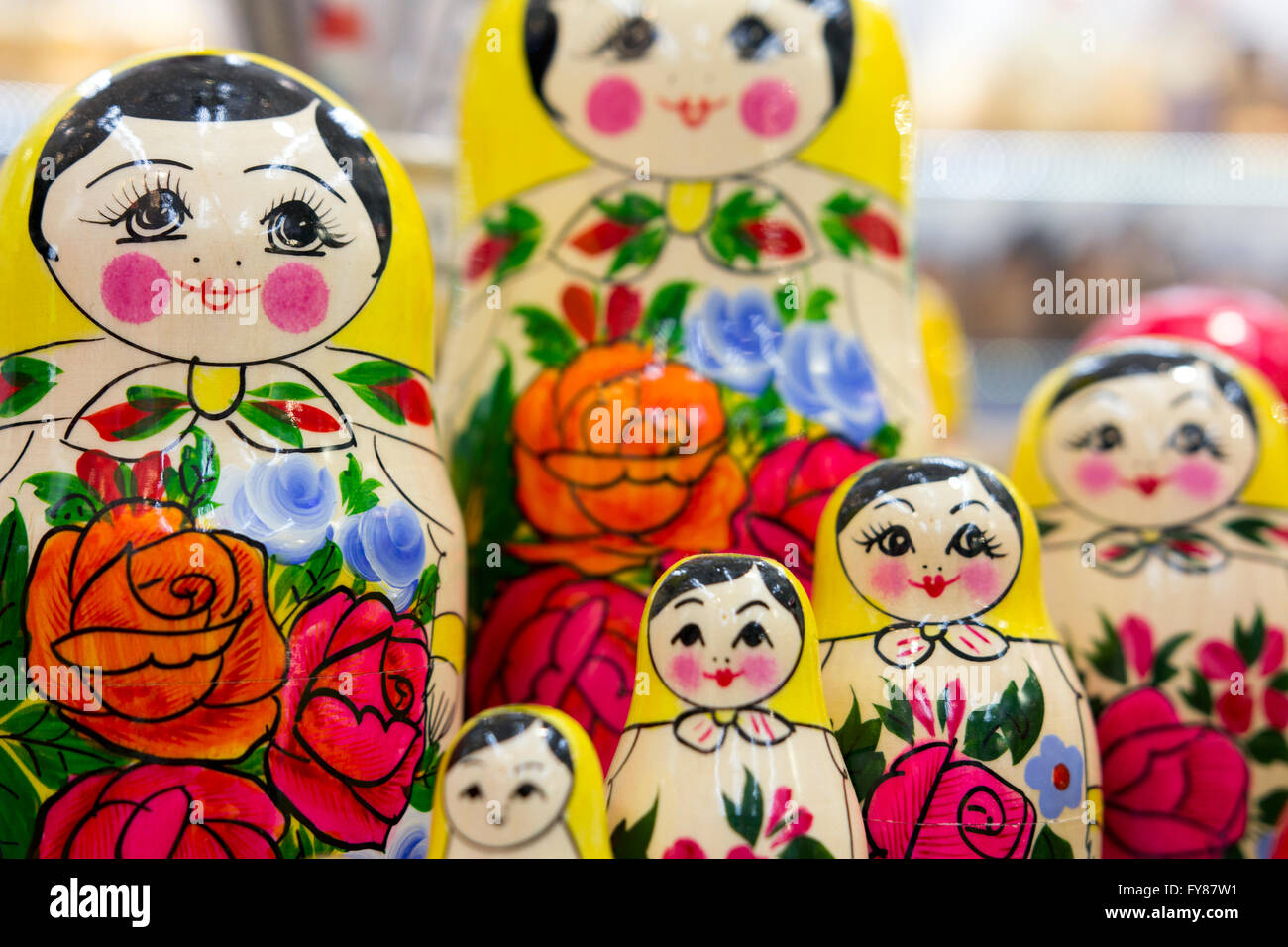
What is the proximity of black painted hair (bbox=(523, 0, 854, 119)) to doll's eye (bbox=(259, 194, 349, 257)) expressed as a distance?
0.29 meters

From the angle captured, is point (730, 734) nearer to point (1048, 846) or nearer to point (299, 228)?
point (1048, 846)

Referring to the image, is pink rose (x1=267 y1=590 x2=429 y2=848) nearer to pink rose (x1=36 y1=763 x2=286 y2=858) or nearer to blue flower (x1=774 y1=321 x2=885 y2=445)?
pink rose (x1=36 y1=763 x2=286 y2=858)

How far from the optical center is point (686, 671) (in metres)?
0.76

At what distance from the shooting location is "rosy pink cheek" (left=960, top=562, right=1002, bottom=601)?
0.84 m

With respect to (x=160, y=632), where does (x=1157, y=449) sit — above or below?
above

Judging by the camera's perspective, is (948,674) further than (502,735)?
Yes

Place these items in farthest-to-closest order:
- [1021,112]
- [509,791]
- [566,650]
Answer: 1. [1021,112]
2. [566,650]
3. [509,791]

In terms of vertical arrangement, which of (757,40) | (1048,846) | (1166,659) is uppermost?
(757,40)

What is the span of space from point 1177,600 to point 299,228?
68 centimetres

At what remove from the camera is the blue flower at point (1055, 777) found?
2.74 ft

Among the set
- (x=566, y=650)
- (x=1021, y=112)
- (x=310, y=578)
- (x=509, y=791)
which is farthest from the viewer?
(x=1021, y=112)

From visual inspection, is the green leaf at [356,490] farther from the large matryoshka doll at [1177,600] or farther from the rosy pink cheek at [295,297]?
the large matryoshka doll at [1177,600]

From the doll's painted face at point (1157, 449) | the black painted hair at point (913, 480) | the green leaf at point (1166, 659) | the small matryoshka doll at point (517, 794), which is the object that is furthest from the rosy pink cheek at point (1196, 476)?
the small matryoshka doll at point (517, 794)

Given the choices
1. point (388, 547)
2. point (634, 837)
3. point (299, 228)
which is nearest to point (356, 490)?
point (388, 547)
